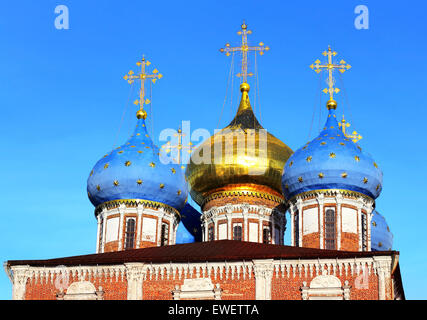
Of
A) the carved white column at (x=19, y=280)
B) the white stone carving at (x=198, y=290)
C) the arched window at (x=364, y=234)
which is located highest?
the arched window at (x=364, y=234)

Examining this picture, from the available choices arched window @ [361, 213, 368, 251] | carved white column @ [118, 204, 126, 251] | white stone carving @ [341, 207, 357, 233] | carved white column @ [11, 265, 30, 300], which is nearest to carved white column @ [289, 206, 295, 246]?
white stone carving @ [341, 207, 357, 233]

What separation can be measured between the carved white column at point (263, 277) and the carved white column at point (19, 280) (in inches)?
293


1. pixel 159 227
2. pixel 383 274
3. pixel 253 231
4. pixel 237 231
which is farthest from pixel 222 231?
pixel 383 274

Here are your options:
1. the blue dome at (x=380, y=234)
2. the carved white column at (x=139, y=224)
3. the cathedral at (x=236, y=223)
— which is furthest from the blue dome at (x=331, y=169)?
the carved white column at (x=139, y=224)

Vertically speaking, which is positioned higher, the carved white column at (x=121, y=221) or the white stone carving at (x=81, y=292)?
the carved white column at (x=121, y=221)

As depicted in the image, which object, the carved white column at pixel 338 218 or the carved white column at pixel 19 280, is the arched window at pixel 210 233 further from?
the carved white column at pixel 19 280

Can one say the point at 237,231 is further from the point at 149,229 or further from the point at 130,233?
the point at 130,233

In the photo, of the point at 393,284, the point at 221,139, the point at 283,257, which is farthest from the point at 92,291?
the point at 221,139

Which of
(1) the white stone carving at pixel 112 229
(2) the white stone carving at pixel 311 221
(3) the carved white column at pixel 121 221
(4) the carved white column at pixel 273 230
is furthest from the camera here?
(4) the carved white column at pixel 273 230

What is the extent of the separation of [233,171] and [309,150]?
3.84 metres

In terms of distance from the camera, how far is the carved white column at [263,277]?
3086cm

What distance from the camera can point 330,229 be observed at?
124ft

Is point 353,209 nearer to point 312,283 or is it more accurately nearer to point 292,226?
point 292,226
